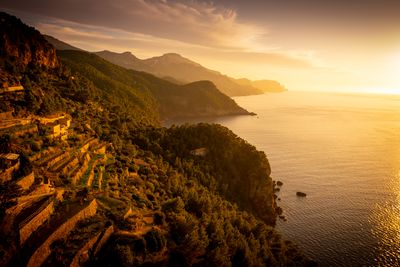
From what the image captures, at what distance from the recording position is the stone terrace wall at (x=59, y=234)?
17406mm

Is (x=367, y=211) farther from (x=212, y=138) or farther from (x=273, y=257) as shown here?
(x=212, y=138)

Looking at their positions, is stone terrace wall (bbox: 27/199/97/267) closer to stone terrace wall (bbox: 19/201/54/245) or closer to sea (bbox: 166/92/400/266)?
stone terrace wall (bbox: 19/201/54/245)

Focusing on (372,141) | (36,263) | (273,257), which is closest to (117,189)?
(36,263)

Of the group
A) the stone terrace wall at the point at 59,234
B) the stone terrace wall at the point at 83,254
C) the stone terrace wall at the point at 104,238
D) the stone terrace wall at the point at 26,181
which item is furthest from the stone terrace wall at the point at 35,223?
the stone terrace wall at the point at 104,238

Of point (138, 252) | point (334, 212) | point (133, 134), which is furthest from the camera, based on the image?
point (133, 134)

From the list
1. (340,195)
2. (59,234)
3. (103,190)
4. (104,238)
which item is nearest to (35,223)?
(59,234)

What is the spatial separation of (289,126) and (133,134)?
416 ft

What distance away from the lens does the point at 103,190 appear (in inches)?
1156

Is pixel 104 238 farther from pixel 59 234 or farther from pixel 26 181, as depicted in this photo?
pixel 26 181

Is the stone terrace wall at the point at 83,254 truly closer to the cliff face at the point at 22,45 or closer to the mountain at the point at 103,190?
the mountain at the point at 103,190

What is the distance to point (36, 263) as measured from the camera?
1747 cm

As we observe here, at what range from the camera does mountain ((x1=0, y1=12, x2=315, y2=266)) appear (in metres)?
19.8

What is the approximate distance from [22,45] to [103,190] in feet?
167

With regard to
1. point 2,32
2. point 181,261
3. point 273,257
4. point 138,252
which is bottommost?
point 273,257
